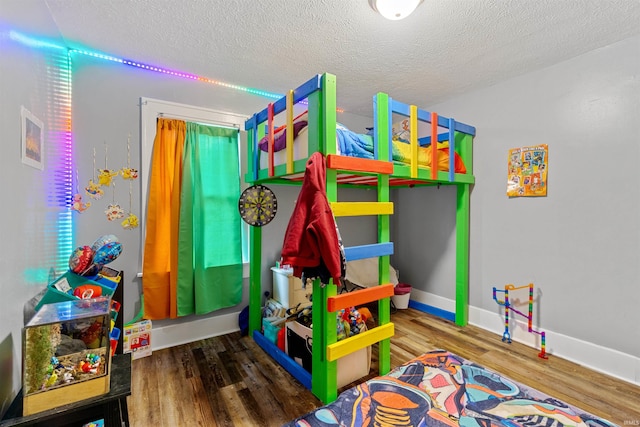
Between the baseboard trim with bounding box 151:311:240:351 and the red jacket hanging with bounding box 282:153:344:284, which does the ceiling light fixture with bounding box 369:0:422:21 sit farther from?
the baseboard trim with bounding box 151:311:240:351

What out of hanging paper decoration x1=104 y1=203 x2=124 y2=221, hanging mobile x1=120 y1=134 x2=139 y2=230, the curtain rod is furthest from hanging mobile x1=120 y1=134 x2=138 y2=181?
the curtain rod

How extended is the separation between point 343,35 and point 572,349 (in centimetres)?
299

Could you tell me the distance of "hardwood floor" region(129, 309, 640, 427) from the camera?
1.70 m

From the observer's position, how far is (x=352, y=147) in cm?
188

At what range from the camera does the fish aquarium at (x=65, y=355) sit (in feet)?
3.30

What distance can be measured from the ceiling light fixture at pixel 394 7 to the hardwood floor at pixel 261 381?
2.37 metres

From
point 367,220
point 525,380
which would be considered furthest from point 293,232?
point 367,220

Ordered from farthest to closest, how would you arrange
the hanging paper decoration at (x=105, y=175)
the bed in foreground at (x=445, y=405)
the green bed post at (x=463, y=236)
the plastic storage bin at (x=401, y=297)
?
1. the plastic storage bin at (x=401, y=297)
2. the green bed post at (x=463, y=236)
3. the hanging paper decoration at (x=105, y=175)
4. the bed in foreground at (x=445, y=405)

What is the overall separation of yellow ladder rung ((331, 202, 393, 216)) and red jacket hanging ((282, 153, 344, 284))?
0.36ft

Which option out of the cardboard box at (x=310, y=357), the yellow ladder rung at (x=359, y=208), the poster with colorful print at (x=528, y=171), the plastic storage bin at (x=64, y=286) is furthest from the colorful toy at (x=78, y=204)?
the poster with colorful print at (x=528, y=171)

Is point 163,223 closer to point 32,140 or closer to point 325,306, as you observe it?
point 32,140

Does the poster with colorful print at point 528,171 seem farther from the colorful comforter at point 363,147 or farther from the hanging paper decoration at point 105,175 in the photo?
the hanging paper decoration at point 105,175

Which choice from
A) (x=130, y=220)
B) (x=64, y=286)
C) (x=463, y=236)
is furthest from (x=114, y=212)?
(x=463, y=236)

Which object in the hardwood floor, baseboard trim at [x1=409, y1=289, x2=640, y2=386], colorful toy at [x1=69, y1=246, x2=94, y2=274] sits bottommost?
the hardwood floor
